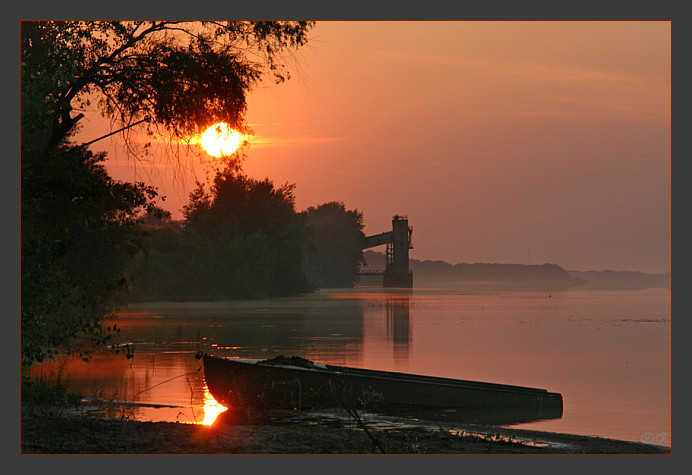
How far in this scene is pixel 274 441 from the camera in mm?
13055

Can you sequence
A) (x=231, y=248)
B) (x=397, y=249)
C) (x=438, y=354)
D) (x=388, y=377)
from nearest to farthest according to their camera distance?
(x=388, y=377) < (x=438, y=354) < (x=231, y=248) < (x=397, y=249)

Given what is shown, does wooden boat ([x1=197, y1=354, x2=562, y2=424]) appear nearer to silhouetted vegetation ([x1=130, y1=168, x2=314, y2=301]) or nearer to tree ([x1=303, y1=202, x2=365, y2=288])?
silhouetted vegetation ([x1=130, y1=168, x2=314, y2=301])

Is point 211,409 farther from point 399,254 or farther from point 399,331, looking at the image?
point 399,254

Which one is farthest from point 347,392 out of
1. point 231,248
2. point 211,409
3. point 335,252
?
point 335,252

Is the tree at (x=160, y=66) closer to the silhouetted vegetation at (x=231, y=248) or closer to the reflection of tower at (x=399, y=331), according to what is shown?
the reflection of tower at (x=399, y=331)

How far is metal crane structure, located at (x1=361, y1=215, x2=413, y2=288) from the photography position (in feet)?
370

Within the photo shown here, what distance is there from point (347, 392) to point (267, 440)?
4.59 m

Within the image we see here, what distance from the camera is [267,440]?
13156 millimetres

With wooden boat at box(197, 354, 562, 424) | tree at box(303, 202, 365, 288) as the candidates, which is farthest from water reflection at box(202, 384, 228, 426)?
tree at box(303, 202, 365, 288)

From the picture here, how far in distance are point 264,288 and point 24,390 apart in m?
74.2

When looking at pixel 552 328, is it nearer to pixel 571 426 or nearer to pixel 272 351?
pixel 272 351

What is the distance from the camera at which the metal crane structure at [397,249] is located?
370 ft

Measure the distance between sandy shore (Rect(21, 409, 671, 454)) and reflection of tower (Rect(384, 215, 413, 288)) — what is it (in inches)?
3831

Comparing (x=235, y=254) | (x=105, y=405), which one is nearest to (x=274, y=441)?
(x=105, y=405)
